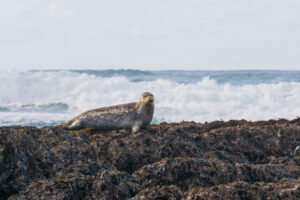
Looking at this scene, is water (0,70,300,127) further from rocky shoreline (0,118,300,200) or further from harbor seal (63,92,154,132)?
rocky shoreline (0,118,300,200)

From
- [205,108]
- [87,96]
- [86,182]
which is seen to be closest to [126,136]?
[86,182]

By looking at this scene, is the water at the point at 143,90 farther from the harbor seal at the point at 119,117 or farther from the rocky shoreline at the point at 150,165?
the rocky shoreline at the point at 150,165

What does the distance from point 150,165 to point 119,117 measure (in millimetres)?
3338

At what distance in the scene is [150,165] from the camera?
413 cm

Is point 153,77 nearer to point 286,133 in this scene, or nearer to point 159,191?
point 286,133

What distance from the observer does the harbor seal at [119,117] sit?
7129mm

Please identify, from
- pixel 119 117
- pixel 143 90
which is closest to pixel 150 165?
pixel 119 117

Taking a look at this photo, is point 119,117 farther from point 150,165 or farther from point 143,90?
point 143,90

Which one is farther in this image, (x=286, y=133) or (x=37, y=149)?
(x=286, y=133)

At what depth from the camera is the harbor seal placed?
7.13 m

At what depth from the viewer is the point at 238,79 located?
3359cm

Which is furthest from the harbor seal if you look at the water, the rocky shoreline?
the water

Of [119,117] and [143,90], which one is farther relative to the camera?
[143,90]

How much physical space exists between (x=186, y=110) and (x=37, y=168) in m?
14.7
